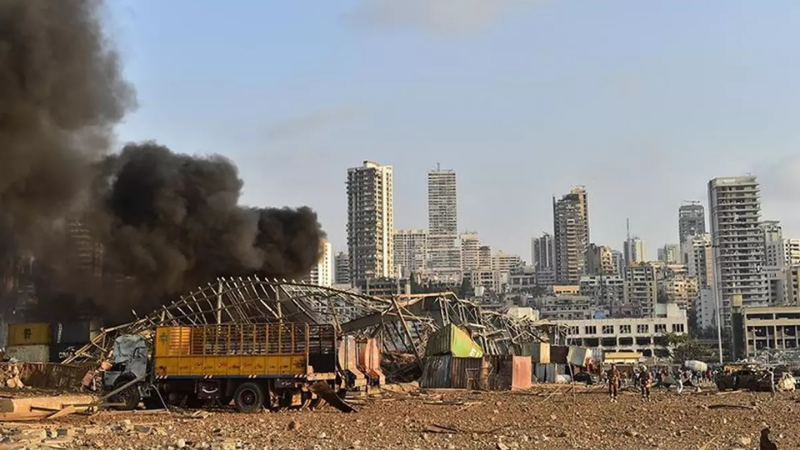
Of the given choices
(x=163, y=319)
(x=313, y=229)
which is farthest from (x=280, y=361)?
(x=313, y=229)

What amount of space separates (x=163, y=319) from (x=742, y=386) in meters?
27.7

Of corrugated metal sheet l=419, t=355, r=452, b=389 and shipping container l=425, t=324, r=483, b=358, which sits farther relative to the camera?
shipping container l=425, t=324, r=483, b=358

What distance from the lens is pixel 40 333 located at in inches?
2062

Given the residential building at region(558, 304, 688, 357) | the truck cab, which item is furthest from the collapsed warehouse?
the residential building at region(558, 304, 688, 357)

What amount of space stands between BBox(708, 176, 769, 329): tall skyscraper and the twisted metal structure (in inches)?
5235

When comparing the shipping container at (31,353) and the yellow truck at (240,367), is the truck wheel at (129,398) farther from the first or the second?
the shipping container at (31,353)

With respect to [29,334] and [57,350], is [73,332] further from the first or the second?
[29,334]

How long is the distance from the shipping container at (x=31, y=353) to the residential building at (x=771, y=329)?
94353 millimetres

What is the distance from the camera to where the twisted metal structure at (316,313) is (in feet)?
133

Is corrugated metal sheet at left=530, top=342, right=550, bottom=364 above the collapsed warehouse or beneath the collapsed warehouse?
beneath

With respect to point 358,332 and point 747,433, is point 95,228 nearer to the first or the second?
point 358,332

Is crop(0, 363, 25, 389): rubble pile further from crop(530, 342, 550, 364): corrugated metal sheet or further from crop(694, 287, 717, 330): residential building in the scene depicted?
crop(694, 287, 717, 330): residential building

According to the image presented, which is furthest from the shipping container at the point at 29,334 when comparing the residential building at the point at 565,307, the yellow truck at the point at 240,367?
the residential building at the point at 565,307

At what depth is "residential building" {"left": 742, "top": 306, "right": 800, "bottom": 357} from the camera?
384 feet
